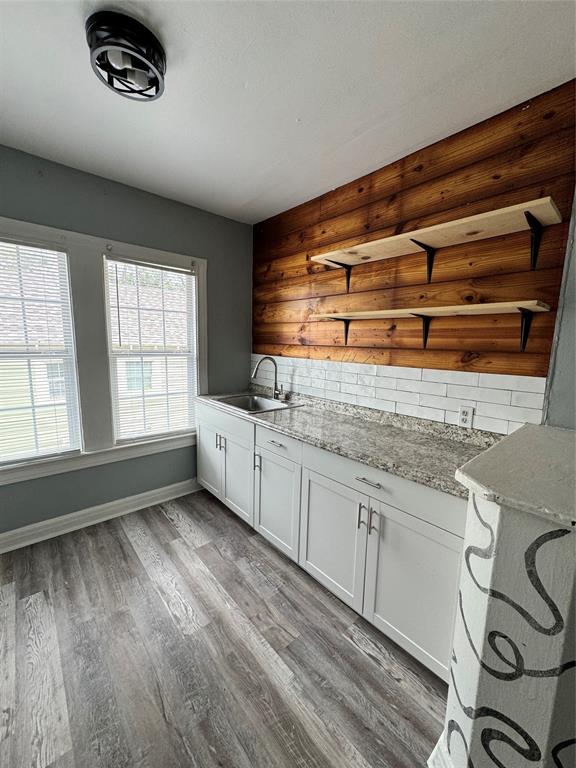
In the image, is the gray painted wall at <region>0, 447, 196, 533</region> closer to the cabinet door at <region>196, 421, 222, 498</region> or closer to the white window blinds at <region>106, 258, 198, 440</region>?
the cabinet door at <region>196, 421, 222, 498</region>

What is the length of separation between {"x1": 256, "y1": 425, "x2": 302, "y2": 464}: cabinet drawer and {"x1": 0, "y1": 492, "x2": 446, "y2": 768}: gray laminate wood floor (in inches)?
28.7

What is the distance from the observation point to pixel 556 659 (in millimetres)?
663

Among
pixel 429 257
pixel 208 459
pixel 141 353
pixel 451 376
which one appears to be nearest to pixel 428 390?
pixel 451 376

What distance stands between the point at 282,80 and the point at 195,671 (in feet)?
8.44

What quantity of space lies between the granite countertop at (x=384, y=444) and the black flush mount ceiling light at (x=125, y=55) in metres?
1.72

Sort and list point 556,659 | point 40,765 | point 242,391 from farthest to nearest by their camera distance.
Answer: point 242,391, point 40,765, point 556,659

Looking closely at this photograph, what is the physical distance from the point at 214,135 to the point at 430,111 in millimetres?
1111

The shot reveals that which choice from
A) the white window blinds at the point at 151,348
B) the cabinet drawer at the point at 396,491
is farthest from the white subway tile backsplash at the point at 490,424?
the white window blinds at the point at 151,348

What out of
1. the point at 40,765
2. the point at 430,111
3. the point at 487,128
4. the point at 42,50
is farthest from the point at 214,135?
the point at 40,765

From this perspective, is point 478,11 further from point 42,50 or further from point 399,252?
point 42,50

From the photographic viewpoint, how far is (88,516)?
235 cm

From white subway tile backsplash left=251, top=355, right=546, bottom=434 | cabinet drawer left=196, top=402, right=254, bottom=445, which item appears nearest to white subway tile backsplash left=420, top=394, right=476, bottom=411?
white subway tile backsplash left=251, top=355, right=546, bottom=434

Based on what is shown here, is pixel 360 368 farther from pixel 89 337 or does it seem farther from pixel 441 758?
pixel 89 337

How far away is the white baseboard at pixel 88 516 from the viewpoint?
208cm
